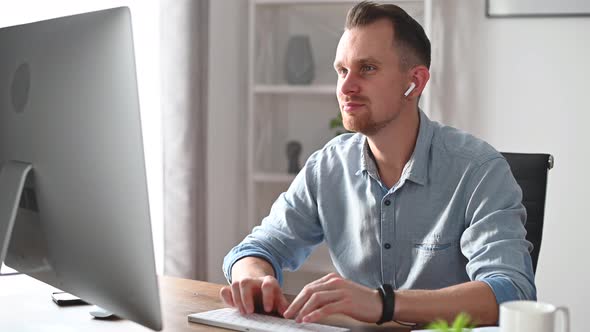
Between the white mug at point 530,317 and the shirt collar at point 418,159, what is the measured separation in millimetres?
741

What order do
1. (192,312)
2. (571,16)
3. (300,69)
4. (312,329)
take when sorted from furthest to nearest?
(300,69) → (571,16) → (192,312) → (312,329)

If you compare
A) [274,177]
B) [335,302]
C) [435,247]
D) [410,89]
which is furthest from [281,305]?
[274,177]

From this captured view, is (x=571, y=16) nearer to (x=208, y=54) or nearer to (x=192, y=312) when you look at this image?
(x=208, y=54)

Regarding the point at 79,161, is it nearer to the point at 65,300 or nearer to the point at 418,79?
the point at 65,300

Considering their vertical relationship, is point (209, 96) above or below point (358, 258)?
above

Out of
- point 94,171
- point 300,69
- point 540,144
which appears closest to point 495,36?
point 540,144

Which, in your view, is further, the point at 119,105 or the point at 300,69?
the point at 300,69

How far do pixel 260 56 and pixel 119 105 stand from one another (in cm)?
238

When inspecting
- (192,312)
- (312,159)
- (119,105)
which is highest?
(119,105)

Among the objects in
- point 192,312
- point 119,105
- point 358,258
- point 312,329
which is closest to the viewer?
point 119,105

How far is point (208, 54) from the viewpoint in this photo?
10.3ft

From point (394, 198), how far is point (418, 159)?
0.10 m

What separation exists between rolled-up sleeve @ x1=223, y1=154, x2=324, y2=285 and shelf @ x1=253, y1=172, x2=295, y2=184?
132 cm

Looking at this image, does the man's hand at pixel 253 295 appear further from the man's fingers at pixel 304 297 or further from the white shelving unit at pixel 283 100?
the white shelving unit at pixel 283 100
